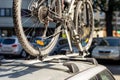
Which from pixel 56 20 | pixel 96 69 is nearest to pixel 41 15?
pixel 56 20

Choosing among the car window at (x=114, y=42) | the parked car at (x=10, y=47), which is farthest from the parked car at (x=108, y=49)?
the parked car at (x=10, y=47)

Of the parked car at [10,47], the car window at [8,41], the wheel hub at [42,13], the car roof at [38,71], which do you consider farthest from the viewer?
the car window at [8,41]

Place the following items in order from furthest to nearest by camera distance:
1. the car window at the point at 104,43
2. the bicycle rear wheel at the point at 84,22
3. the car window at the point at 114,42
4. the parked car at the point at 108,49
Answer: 1. the car window at the point at 104,43
2. the car window at the point at 114,42
3. the parked car at the point at 108,49
4. the bicycle rear wheel at the point at 84,22

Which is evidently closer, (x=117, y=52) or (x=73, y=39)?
(x=73, y=39)

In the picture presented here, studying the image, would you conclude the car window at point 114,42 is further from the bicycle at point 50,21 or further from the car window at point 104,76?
the car window at point 104,76

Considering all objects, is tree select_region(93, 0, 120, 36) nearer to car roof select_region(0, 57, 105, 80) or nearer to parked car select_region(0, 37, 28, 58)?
parked car select_region(0, 37, 28, 58)

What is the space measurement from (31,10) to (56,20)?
0.58 metres

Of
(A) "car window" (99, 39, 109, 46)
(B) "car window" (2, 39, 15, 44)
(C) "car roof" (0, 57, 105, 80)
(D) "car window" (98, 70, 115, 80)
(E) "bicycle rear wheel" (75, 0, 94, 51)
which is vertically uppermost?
(E) "bicycle rear wheel" (75, 0, 94, 51)

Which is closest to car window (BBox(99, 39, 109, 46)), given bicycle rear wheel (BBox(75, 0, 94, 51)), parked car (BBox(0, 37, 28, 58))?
parked car (BBox(0, 37, 28, 58))

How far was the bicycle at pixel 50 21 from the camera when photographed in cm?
434

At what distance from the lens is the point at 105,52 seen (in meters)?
22.8

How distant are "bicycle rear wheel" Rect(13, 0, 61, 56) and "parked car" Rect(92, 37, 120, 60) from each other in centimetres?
1719

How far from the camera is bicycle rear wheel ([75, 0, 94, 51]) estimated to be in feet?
20.7

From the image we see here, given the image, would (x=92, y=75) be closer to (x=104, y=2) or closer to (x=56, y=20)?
(x=56, y=20)
